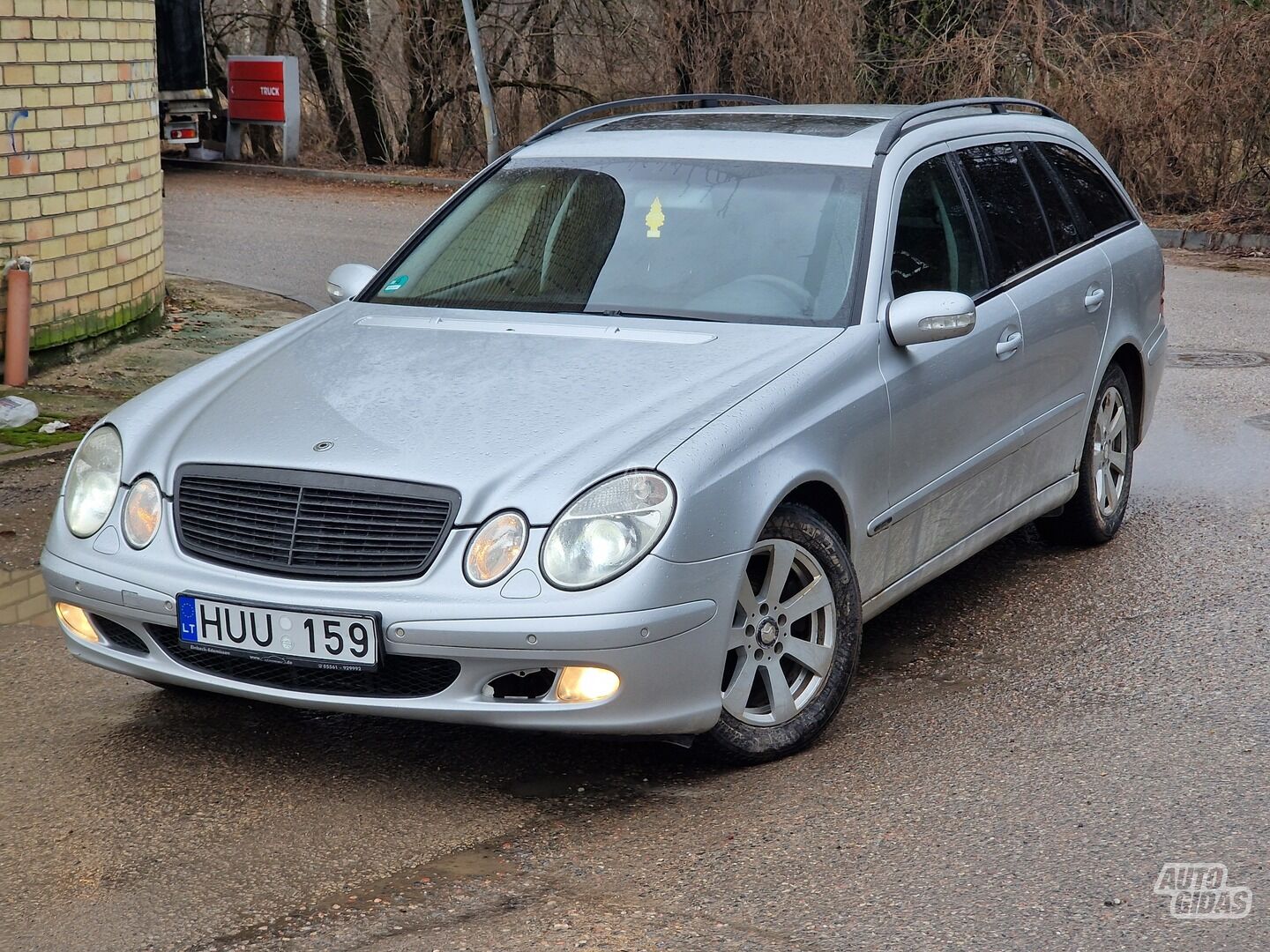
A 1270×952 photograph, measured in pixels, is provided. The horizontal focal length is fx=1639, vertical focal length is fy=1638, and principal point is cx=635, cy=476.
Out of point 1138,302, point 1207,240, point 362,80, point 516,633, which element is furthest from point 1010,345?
point 362,80

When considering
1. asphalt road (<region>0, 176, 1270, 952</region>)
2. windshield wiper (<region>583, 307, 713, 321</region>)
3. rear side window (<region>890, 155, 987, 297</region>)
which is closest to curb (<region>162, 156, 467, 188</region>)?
rear side window (<region>890, 155, 987, 297</region>)

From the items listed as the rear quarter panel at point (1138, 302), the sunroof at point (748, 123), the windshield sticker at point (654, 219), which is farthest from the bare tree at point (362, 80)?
the windshield sticker at point (654, 219)

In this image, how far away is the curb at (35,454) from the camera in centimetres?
756

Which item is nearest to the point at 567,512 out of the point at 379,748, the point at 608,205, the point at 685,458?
the point at 685,458

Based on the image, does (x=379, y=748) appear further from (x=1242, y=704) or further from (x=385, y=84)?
(x=385, y=84)

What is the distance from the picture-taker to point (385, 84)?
24797mm

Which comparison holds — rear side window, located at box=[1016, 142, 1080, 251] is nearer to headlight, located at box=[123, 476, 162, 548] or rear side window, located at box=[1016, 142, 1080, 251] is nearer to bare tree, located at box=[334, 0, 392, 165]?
headlight, located at box=[123, 476, 162, 548]

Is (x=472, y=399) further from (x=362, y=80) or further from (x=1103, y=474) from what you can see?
(x=362, y=80)

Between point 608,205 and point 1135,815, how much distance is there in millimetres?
2527

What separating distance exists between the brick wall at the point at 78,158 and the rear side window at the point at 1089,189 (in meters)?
5.81

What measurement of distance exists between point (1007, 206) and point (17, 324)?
18.9ft

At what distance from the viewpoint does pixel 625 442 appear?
3.99 metres

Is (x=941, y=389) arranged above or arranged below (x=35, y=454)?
above

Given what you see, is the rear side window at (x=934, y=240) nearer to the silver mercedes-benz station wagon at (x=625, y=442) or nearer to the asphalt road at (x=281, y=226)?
the silver mercedes-benz station wagon at (x=625, y=442)
